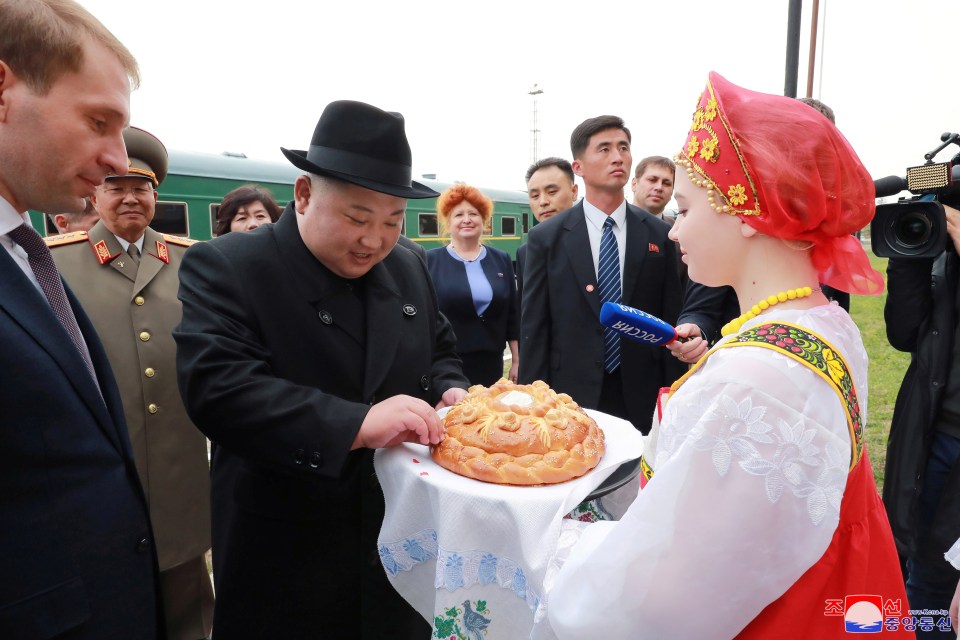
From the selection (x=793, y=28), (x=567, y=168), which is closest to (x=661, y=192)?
(x=567, y=168)

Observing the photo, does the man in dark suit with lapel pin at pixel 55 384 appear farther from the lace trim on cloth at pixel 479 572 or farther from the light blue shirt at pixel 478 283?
the light blue shirt at pixel 478 283

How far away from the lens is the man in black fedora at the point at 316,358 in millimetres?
1858

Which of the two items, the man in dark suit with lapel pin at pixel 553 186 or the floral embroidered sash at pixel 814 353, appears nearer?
the floral embroidered sash at pixel 814 353

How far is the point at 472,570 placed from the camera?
1573mm

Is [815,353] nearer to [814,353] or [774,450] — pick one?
[814,353]

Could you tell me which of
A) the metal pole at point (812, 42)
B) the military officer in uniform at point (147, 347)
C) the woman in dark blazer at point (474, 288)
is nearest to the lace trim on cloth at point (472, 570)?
the military officer in uniform at point (147, 347)

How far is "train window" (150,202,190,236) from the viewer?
27.8ft

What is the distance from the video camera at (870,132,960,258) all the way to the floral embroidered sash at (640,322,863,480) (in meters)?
1.75

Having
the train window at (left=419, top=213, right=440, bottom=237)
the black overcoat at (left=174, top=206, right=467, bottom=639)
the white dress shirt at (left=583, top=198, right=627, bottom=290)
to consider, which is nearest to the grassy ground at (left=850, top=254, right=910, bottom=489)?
the white dress shirt at (left=583, top=198, right=627, bottom=290)

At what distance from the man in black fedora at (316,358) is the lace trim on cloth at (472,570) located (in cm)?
39

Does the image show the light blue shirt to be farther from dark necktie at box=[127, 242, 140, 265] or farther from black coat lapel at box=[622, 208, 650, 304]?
dark necktie at box=[127, 242, 140, 265]

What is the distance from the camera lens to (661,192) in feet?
18.6

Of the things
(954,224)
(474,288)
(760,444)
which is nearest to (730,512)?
(760,444)

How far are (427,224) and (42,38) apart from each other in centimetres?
1271
